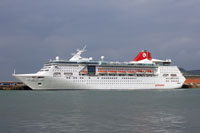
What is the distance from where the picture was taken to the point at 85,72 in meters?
53.0

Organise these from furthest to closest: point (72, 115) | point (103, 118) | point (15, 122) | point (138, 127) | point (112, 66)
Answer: point (112, 66) < point (72, 115) < point (103, 118) < point (15, 122) < point (138, 127)

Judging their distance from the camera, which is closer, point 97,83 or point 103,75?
point 97,83

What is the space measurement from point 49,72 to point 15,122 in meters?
32.3

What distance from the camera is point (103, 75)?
55094 mm

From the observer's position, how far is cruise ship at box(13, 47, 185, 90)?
1956 inches

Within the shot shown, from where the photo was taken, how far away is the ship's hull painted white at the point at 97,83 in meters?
49.3

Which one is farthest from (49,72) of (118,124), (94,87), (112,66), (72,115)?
(118,124)

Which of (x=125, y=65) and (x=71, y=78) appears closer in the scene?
(x=71, y=78)

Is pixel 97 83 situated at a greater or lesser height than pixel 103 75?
lesser

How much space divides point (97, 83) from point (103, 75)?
235cm

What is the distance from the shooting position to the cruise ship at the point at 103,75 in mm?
49688

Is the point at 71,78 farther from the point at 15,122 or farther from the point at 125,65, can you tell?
the point at 15,122

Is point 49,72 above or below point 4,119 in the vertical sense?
above

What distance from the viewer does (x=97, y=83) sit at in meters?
53.4
